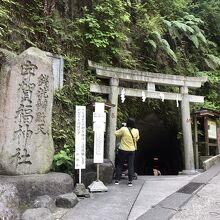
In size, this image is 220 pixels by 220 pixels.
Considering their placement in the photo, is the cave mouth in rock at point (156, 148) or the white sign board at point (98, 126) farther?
the cave mouth in rock at point (156, 148)

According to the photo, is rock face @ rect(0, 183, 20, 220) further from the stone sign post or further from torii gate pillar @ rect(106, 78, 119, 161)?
torii gate pillar @ rect(106, 78, 119, 161)

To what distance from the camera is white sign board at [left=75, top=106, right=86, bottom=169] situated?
7781 millimetres

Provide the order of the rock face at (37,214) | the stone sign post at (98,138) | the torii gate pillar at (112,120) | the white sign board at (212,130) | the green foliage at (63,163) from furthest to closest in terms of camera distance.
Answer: the white sign board at (212,130)
the torii gate pillar at (112,120)
the green foliage at (63,163)
the stone sign post at (98,138)
the rock face at (37,214)

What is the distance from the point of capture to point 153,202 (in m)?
6.92

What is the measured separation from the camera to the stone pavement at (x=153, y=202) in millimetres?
5982

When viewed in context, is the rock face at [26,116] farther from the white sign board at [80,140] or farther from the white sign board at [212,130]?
the white sign board at [212,130]

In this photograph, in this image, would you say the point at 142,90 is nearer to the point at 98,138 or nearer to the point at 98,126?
the point at 98,126

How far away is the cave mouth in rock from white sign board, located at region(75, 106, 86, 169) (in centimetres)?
635

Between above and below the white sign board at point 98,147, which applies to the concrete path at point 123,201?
below

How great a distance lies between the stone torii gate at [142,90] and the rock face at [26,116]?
2.99 metres

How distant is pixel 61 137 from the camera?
942 cm

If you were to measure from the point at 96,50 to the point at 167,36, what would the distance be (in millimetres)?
5362

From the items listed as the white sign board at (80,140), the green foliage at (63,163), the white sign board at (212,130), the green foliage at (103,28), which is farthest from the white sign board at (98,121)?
the white sign board at (212,130)

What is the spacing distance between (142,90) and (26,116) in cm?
527
